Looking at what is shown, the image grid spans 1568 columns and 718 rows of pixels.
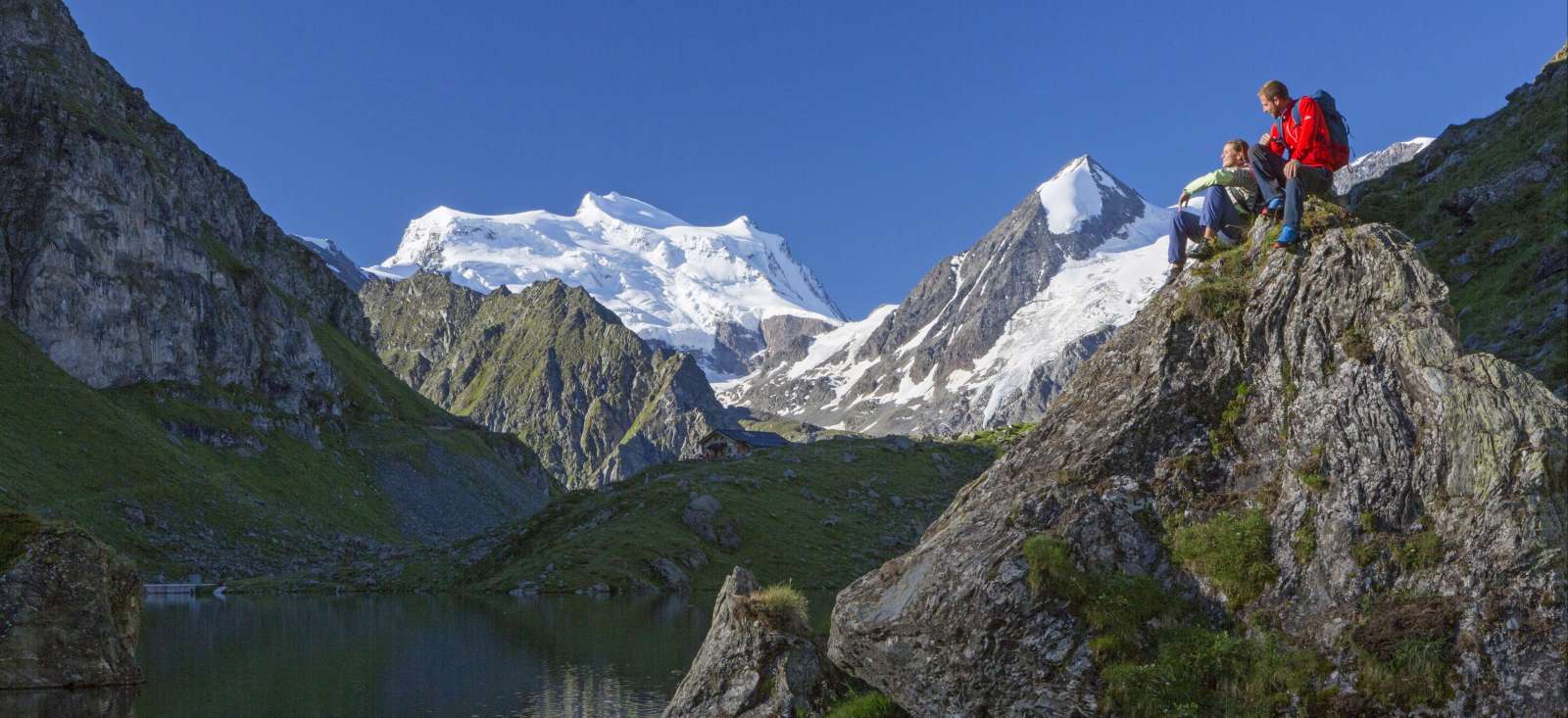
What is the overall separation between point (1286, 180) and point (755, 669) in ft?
A: 67.8

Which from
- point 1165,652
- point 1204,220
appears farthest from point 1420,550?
point 1204,220

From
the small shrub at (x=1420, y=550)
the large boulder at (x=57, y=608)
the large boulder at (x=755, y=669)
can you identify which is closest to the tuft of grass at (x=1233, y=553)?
the small shrub at (x=1420, y=550)

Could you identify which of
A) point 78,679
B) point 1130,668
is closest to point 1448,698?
point 1130,668

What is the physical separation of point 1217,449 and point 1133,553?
347 centimetres

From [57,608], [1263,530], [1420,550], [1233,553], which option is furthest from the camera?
[57,608]

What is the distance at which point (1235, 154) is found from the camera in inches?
1256

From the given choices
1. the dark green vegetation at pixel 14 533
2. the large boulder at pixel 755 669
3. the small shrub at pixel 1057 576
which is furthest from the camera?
the dark green vegetation at pixel 14 533

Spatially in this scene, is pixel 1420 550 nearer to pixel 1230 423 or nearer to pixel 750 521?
pixel 1230 423

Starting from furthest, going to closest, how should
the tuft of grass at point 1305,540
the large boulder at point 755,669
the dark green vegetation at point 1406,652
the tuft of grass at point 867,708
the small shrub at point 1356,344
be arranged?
the large boulder at point 755,669 < the tuft of grass at point 867,708 < the small shrub at point 1356,344 < the tuft of grass at point 1305,540 < the dark green vegetation at point 1406,652

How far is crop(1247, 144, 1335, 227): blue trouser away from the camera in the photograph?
29.2m

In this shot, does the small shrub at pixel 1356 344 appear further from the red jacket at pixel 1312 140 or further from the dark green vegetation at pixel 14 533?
the dark green vegetation at pixel 14 533

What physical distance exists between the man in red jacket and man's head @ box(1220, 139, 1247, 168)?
786 millimetres

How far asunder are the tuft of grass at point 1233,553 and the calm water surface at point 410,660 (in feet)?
59.5

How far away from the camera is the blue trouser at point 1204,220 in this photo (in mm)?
32375
